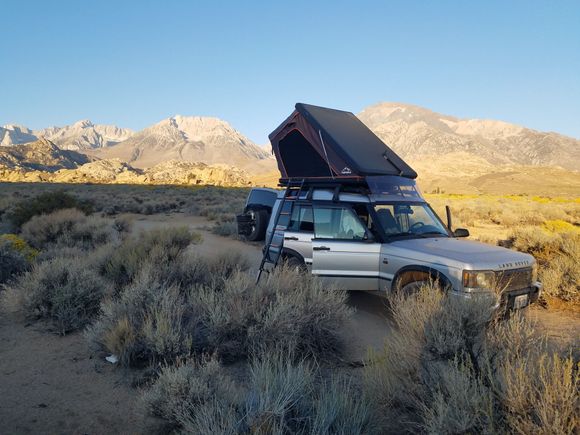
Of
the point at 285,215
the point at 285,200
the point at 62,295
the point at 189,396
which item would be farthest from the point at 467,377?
the point at 285,200

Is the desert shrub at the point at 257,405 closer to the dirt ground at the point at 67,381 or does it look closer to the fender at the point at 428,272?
the dirt ground at the point at 67,381

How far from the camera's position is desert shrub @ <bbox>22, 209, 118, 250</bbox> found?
1178cm

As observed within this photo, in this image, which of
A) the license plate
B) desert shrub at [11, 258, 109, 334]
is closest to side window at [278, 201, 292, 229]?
desert shrub at [11, 258, 109, 334]

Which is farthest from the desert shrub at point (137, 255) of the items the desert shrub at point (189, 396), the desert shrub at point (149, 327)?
the desert shrub at point (189, 396)

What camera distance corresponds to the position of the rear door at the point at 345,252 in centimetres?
679

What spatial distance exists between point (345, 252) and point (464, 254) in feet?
5.89

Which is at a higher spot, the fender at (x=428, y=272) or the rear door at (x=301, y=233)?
the rear door at (x=301, y=233)

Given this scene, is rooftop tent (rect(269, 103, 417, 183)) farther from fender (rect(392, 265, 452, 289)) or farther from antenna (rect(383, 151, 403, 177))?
fender (rect(392, 265, 452, 289))

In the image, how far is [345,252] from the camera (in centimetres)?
692

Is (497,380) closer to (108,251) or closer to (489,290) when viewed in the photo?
(489,290)

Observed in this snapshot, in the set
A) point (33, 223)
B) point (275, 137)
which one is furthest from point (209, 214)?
point (275, 137)

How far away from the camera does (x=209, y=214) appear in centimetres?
2527

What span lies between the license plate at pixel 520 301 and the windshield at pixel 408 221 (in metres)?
1.76

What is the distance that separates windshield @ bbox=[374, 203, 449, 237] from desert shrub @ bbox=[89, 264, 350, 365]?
200cm
